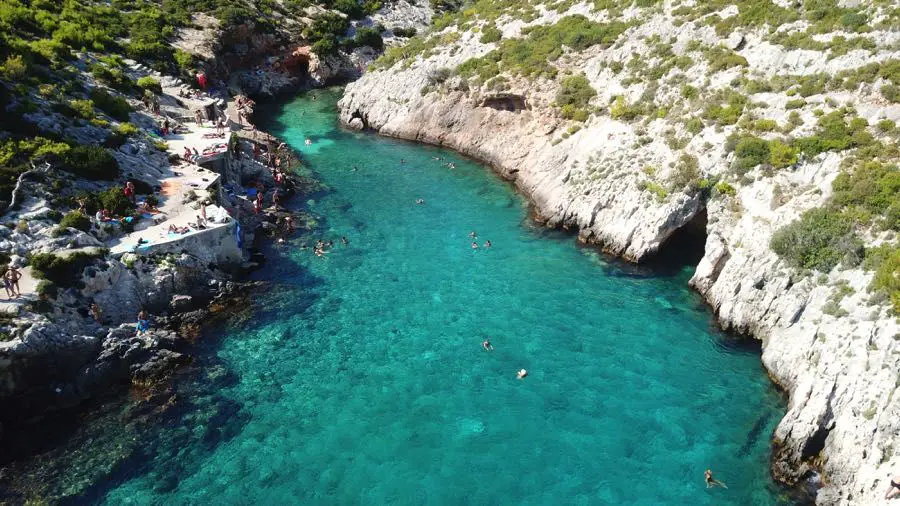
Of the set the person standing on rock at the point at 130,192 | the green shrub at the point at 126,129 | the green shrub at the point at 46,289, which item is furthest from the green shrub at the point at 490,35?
the green shrub at the point at 46,289

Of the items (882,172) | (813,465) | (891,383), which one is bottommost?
(813,465)

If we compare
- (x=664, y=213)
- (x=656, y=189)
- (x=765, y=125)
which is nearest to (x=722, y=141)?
(x=765, y=125)

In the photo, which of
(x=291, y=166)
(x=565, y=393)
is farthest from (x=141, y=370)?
(x=291, y=166)

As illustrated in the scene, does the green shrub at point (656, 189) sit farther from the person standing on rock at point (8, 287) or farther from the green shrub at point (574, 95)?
the person standing on rock at point (8, 287)

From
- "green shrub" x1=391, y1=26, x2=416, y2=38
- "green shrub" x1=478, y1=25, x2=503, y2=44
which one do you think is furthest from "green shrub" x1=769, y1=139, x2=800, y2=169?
"green shrub" x1=391, y1=26, x2=416, y2=38

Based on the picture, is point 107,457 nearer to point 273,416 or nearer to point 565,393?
point 273,416
